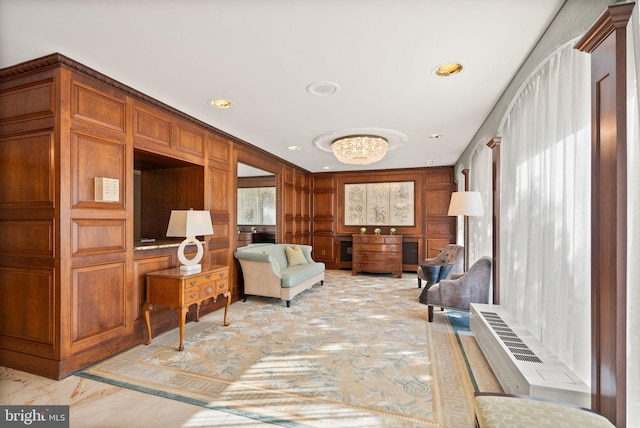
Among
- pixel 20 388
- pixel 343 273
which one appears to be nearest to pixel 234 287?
pixel 20 388

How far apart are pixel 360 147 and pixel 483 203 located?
6.34 ft

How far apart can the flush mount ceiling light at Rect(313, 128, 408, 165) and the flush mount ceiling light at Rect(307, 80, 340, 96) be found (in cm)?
124

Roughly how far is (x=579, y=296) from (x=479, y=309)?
1.39 meters

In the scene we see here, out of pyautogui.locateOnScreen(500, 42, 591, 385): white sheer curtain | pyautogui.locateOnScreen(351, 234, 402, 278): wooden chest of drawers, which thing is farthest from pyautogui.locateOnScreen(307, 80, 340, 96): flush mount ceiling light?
pyautogui.locateOnScreen(351, 234, 402, 278): wooden chest of drawers

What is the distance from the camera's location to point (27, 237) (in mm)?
2463

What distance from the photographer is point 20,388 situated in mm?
2207

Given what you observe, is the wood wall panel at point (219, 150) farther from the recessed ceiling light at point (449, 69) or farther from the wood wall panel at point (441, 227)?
the wood wall panel at point (441, 227)

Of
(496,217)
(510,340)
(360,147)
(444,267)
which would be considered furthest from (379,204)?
(510,340)

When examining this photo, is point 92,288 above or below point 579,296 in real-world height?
below

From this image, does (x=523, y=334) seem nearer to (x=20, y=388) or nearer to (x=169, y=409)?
(x=169, y=409)

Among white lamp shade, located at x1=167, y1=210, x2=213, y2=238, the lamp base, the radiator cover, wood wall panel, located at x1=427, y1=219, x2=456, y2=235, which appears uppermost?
white lamp shade, located at x1=167, y1=210, x2=213, y2=238

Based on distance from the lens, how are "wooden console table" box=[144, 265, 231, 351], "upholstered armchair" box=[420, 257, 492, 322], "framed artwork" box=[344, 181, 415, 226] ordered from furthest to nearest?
1. "framed artwork" box=[344, 181, 415, 226]
2. "upholstered armchair" box=[420, 257, 492, 322]
3. "wooden console table" box=[144, 265, 231, 351]

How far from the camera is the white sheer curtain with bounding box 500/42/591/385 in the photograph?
1.69 metres

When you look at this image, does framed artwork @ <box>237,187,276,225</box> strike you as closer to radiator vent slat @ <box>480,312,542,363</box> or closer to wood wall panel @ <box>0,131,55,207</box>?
wood wall panel @ <box>0,131,55,207</box>
